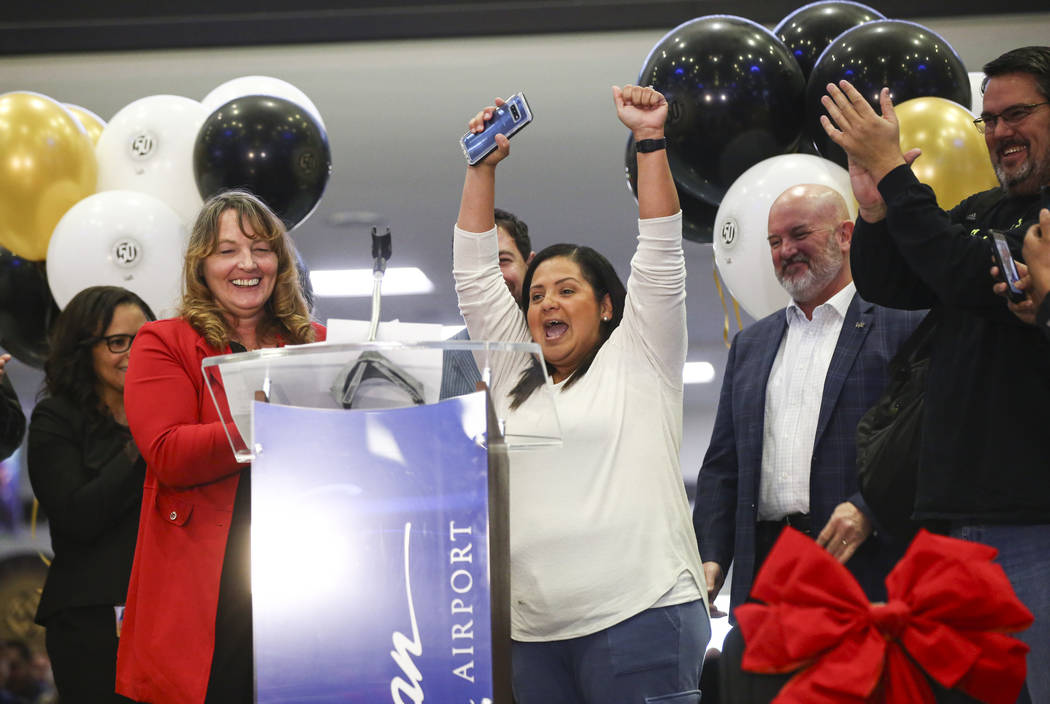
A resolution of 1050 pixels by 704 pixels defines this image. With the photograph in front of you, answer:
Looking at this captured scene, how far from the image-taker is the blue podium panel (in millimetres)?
1320

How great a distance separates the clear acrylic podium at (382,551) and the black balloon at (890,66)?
6.41ft

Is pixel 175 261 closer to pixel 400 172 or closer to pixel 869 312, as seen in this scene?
pixel 869 312

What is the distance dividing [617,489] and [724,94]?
1418 millimetres

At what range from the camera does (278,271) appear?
7.14 feet

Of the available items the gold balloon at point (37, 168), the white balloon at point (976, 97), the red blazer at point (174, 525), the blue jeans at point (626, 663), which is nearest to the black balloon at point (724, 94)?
the white balloon at point (976, 97)

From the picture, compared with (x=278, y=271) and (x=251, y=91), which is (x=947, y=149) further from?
(x=251, y=91)

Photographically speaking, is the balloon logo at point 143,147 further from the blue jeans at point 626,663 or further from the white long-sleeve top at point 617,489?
the blue jeans at point 626,663

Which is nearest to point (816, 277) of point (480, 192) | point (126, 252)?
point (480, 192)

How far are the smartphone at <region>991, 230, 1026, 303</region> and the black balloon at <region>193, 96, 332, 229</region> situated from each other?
224 cm

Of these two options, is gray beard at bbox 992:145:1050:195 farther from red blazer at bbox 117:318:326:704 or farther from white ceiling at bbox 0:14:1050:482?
white ceiling at bbox 0:14:1050:482

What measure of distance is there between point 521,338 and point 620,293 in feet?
0.77

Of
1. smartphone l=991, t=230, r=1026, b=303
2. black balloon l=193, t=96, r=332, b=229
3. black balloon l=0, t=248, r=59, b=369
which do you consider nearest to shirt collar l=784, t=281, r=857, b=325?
smartphone l=991, t=230, r=1026, b=303

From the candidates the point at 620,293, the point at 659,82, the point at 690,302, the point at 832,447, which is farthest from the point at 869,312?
the point at 690,302

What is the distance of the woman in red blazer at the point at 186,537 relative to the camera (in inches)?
73.2
